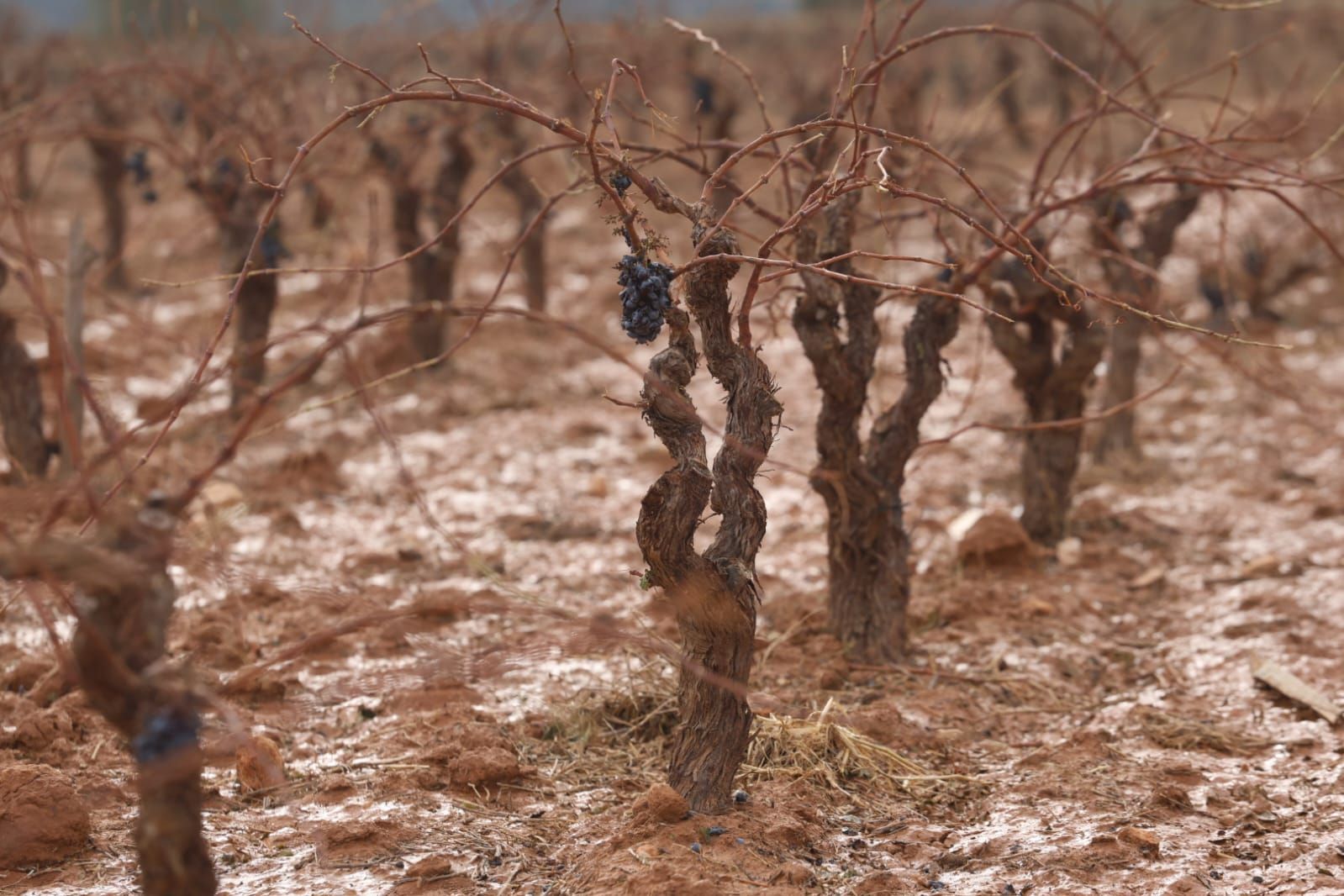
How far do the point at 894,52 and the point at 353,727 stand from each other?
2.34 m

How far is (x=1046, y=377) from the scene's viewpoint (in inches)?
202

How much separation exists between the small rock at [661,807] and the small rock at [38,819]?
4.13 feet

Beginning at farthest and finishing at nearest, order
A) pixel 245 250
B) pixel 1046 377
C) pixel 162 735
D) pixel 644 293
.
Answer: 1. pixel 245 250
2. pixel 1046 377
3. pixel 644 293
4. pixel 162 735

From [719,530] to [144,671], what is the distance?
1.30m

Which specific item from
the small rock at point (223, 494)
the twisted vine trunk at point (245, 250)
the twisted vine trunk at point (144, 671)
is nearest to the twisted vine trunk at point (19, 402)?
the small rock at point (223, 494)

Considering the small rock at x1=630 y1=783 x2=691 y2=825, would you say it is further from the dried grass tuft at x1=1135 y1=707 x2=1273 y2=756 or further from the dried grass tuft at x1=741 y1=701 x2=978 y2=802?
the dried grass tuft at x1=1135 y1=707 x2=1273 y2=756

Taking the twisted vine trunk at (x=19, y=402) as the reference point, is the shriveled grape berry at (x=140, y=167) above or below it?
above

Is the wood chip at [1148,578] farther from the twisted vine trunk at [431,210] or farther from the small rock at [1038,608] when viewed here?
the twisted vine trunk at [431,210]

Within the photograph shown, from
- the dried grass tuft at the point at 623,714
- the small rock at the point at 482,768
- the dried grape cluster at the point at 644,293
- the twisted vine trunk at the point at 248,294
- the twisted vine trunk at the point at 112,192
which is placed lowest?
the small rock at the point at 482,768

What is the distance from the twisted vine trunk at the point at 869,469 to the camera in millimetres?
3900

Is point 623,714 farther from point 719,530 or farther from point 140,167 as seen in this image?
point 140,167

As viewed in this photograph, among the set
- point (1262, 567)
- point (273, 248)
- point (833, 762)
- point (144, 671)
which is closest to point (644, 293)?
point (144, 671)

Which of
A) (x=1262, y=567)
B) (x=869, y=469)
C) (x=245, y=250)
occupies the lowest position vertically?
(x=1262, y=567)

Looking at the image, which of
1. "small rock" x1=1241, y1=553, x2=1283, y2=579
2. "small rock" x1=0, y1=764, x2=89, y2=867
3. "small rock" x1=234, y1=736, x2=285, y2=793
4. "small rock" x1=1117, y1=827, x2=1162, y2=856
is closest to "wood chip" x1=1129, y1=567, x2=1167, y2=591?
"small rock" x1=1241, y1=553, x2=1283, y2=579
